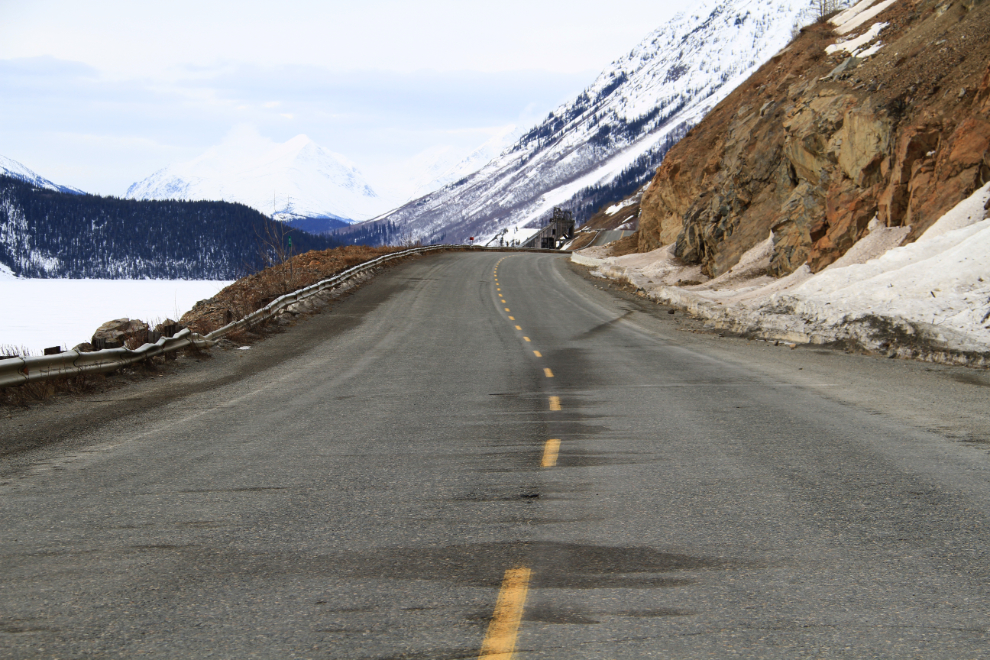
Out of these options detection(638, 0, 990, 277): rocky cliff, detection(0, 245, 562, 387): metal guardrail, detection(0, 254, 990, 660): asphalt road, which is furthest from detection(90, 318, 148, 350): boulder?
detection(638, 0, 990, 277): rocky cliff

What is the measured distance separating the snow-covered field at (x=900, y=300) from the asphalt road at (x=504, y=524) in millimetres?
3703

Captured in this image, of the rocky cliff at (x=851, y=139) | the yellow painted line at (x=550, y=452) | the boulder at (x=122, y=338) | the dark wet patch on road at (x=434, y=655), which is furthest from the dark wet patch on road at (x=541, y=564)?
the rocky cliff at (x=851, y=139)

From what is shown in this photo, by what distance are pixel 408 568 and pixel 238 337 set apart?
1672 cm

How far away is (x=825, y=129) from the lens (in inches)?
1132

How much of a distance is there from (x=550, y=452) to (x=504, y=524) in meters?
2.34

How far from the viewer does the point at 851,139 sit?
2691cm

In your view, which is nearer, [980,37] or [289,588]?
[289,588]

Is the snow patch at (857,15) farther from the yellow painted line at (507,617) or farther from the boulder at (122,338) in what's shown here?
the yellow painted line at (507,617)

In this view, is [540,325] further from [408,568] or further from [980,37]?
[408,568]

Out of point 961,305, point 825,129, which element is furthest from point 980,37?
point 961,305

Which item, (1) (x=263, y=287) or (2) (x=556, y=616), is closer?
(2) (x=556, y=616)

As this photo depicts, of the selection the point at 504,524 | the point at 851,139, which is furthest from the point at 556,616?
the point at 851,139

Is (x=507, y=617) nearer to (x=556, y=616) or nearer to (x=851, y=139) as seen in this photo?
(x=556, y=616)

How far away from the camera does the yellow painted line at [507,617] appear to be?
3.61 m
